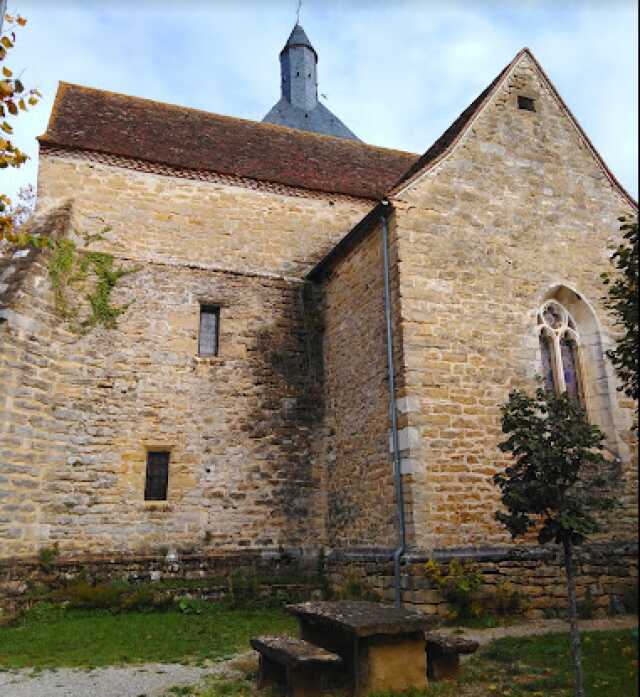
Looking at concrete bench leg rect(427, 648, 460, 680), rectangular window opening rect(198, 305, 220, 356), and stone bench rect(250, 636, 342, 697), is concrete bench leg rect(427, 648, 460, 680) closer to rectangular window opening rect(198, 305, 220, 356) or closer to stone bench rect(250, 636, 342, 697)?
stone bench rect(250, 636, 342, 697)

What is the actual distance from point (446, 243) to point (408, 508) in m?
4.13

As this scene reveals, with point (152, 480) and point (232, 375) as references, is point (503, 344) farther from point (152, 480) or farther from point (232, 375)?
point (152, 480)

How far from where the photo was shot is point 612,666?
209 inches

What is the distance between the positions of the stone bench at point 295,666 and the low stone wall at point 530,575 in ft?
8.63

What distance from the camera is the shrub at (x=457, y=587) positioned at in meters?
7.64

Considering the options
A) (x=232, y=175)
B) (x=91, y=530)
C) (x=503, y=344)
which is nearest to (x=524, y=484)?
(x=503, y=344)

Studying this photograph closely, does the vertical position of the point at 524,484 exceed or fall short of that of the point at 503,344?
it falls short

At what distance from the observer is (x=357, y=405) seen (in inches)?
407

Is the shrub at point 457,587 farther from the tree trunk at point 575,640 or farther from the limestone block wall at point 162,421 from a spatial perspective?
the limestone block wall at point 162,421

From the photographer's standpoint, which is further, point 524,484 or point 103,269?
point 103,269

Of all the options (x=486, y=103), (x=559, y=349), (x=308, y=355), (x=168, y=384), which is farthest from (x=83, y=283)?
(x=559, y=349)

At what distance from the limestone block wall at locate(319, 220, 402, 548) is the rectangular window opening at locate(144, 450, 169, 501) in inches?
110

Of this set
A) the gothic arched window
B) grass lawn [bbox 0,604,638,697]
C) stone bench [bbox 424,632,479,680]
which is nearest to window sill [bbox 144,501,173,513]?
grass lawn [bbox 0,604,638,697]

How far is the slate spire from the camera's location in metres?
21.4
